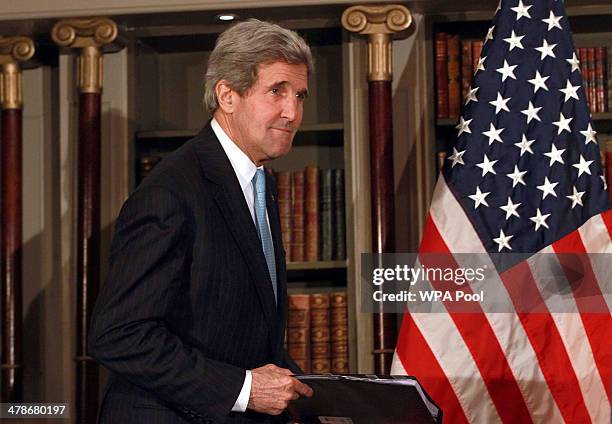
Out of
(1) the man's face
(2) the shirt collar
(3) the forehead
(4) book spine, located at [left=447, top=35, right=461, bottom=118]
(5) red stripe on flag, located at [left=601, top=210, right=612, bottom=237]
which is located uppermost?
(4) book spine, located at [left=447, top=35, right=461, bottom=118]

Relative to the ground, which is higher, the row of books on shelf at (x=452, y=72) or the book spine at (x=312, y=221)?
the row of books on shelf at (x=452, y=72)

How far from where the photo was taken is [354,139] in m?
4.01

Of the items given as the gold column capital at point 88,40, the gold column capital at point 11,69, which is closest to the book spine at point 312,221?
the gold column capital at point 88,40

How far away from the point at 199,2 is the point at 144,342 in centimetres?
233

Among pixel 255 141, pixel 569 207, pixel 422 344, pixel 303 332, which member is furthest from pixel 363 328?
pixel 255 141

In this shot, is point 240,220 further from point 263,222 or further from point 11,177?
point 11,177

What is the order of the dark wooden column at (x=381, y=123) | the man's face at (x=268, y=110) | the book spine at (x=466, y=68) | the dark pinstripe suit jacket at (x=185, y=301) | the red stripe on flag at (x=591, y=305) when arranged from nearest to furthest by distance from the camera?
the dark pinstripe suit jacket at (x=185, y=301) < the man's face at (x=268, y=110) < the red stripe on flag at (x=591, y=305) < the dark wooden column at (x=381, y=123) < the book spine at (x=466, y=68)

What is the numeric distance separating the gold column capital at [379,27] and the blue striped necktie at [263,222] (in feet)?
5.92

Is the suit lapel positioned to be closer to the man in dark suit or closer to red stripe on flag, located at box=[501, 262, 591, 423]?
the man in dark suit

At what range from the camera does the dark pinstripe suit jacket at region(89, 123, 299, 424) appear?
185 cm

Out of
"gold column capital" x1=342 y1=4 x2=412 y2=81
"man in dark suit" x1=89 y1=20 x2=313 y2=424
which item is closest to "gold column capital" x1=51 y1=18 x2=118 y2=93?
"gold column capital" x1=342 y1=4 x2=412 y2=81

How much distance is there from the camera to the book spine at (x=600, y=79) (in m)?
4.06

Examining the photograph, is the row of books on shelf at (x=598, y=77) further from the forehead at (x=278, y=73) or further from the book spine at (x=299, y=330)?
the forehead at (x=278, y=73)

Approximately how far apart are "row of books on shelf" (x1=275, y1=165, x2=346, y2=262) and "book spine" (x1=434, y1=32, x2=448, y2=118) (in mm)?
461
